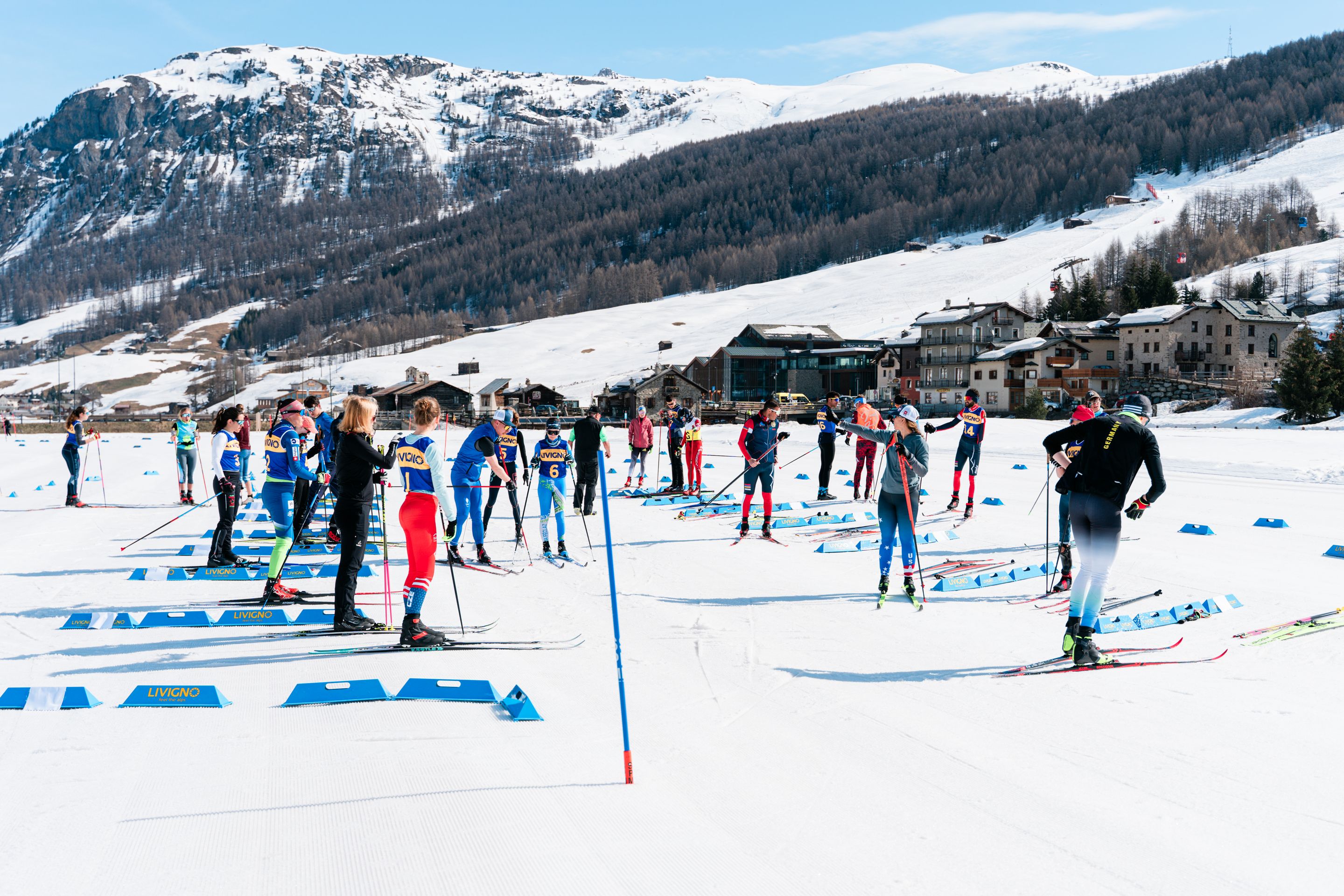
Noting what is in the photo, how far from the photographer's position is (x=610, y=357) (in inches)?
3996

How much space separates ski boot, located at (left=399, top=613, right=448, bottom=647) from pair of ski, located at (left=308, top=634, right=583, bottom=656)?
0.06ft

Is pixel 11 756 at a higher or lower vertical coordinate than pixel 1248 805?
higher

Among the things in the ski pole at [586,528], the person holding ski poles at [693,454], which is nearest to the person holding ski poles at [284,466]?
the ski pole at [586,528]

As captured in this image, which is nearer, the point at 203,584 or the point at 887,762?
the point at 887,762

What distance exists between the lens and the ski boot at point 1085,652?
5.98 meters

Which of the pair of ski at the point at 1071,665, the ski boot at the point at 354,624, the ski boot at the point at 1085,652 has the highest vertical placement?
the ski boot at the point at 354,624

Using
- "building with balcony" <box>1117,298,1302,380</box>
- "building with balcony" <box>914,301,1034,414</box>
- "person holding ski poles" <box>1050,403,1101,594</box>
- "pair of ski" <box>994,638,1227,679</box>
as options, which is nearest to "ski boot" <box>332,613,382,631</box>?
"pair of ski" <box>994,638,1227,679</box>

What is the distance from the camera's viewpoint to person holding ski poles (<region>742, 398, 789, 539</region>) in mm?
11664

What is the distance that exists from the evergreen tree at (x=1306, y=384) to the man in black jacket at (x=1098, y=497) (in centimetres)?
3690

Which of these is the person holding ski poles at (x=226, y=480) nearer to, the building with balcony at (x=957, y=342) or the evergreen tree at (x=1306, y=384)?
the evergreen tree at (x=1306, y=384)

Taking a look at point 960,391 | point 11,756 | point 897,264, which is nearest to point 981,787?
point 11,756

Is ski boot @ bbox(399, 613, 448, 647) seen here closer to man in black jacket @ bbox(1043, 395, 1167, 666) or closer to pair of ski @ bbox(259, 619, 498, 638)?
pair of ski @ bbox(259, 619, 498, 638)

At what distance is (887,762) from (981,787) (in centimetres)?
47

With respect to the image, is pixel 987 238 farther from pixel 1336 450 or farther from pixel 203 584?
pixel 203 584
